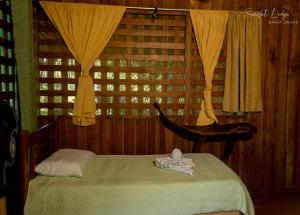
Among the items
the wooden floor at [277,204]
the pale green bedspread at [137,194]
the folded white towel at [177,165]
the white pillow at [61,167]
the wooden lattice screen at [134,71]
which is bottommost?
the wooden floor at [277,204]

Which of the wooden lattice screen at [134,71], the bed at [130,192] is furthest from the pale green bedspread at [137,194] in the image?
the wooden lattice screen at [134,71]

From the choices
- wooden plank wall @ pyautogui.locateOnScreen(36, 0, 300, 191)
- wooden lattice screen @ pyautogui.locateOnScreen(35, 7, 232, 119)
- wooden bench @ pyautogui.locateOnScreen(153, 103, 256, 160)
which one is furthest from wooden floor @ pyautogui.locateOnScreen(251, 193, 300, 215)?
wooden lattice screen @ pyautogui.locateOnScreen(35, 7, 232, 119)

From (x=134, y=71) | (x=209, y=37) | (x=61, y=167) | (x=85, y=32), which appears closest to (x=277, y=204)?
(x=209, y=37)

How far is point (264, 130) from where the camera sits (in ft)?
11.6

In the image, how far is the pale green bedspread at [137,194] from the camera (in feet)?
6.84

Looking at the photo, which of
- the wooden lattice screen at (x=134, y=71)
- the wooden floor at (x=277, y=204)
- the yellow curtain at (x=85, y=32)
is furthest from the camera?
the wooden lattice screen at (x=134, y=71)

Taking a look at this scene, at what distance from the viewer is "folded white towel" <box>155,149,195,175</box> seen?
245cm

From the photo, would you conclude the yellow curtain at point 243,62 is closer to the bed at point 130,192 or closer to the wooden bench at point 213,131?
the wooden bench at point 213,131

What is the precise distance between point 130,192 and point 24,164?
82 centimetres

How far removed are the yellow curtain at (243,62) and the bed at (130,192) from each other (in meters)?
1.22

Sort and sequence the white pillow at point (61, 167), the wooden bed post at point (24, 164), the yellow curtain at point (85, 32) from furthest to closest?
the yellow curtain at point (85, 32), the white pillow at point (61, 167), the wooden bed post at point (24, 164)

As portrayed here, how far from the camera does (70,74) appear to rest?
10.8ft

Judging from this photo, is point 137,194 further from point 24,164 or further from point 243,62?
point 243,62

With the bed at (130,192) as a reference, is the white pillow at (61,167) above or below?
above
